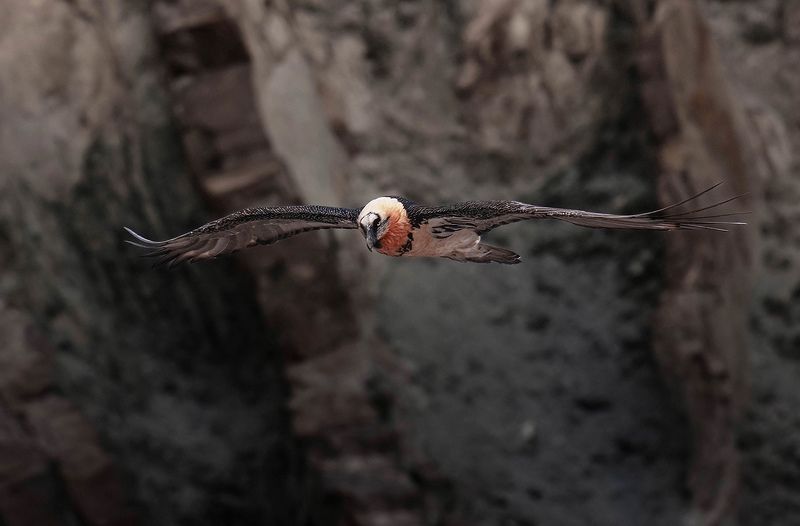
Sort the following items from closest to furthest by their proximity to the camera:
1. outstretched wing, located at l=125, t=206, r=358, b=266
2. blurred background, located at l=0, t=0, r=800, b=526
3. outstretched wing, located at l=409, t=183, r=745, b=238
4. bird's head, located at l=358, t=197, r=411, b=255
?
1. outstretched wing, located at l=409, t=183, r=745, b=238
2. bird's head, located at l=358, t=197, r=411, b=255
3. outstretched wing, located at l=125, t=206, r=358, b=266
4. blurred background, located at l=0, t=0, r=800, b=526

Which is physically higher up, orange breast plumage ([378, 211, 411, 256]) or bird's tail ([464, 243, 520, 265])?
orange breast plumage ([378, 211, 411, 256])

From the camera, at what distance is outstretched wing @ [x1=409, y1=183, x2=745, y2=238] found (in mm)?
1504

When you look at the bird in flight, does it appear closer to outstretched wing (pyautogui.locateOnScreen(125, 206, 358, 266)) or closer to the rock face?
outstretched wing (pyautogui.locateOnScreen(125, 206, 358, 266))

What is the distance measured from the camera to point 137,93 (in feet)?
13.6

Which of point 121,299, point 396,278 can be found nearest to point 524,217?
point 396,278

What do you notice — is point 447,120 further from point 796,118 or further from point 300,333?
point 796,118

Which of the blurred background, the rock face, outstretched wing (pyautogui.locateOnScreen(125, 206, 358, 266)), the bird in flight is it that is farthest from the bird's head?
the rock face

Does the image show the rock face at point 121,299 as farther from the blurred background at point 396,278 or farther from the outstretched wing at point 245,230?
the outstretched wing at point 245,230

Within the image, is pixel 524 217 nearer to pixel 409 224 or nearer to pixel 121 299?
pixel 409 224

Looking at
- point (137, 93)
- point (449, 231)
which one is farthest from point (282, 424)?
point (449, 231)

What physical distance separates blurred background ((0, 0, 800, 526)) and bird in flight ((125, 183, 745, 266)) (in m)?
1.71

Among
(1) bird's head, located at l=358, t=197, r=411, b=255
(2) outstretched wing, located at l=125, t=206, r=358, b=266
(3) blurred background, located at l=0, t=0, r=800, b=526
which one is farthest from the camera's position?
(3) blurred background, located at l=0, t=0, r=800, b=526

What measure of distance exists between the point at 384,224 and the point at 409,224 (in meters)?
0.09

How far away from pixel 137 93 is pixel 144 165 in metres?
0.37
